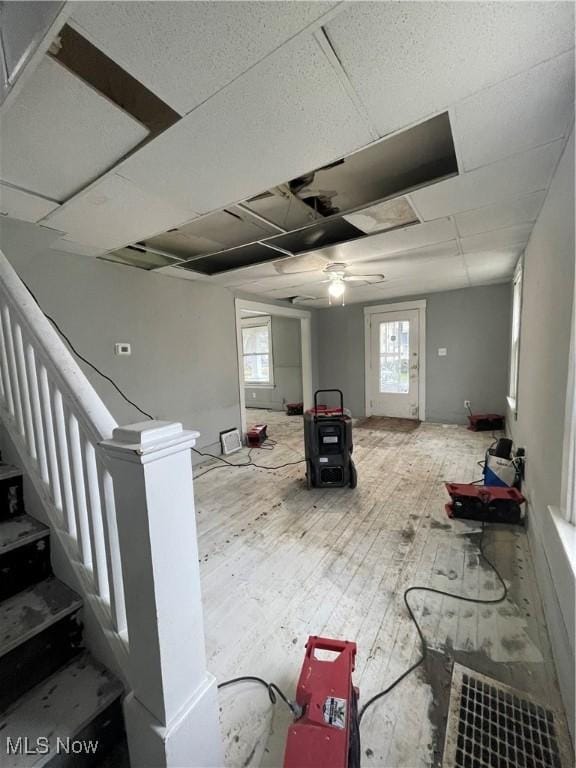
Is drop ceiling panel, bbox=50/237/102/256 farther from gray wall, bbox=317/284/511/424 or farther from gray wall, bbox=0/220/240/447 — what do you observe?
gray wall, bbox=317/284/511/424

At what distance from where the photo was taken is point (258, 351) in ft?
25.1

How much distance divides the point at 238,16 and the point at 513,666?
8.41 ft

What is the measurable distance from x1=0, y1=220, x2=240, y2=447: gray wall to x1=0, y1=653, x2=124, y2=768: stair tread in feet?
7.94

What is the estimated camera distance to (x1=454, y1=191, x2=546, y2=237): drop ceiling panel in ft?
6.75

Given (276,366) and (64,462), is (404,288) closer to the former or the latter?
(276,366)

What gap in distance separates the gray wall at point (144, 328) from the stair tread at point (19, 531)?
1981mm

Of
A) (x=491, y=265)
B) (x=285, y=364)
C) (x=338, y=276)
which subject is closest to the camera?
(x=338, y=276)

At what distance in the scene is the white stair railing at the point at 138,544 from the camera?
746 millimetres

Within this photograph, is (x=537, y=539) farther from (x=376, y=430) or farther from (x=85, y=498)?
(x=376, y=430)

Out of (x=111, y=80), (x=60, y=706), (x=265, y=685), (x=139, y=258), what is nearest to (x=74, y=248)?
(x=139, y=258)

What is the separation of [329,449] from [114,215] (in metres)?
2.57

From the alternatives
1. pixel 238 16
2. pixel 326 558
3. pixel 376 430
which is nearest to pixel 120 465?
pixel 238 16

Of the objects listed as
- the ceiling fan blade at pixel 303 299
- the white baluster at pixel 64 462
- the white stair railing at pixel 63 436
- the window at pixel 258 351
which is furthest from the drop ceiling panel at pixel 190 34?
the window at pixel 258 351

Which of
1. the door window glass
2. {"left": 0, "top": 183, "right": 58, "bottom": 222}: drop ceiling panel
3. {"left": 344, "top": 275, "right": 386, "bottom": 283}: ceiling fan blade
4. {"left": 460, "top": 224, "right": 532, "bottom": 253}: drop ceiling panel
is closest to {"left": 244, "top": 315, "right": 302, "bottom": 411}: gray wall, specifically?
the door window glass
